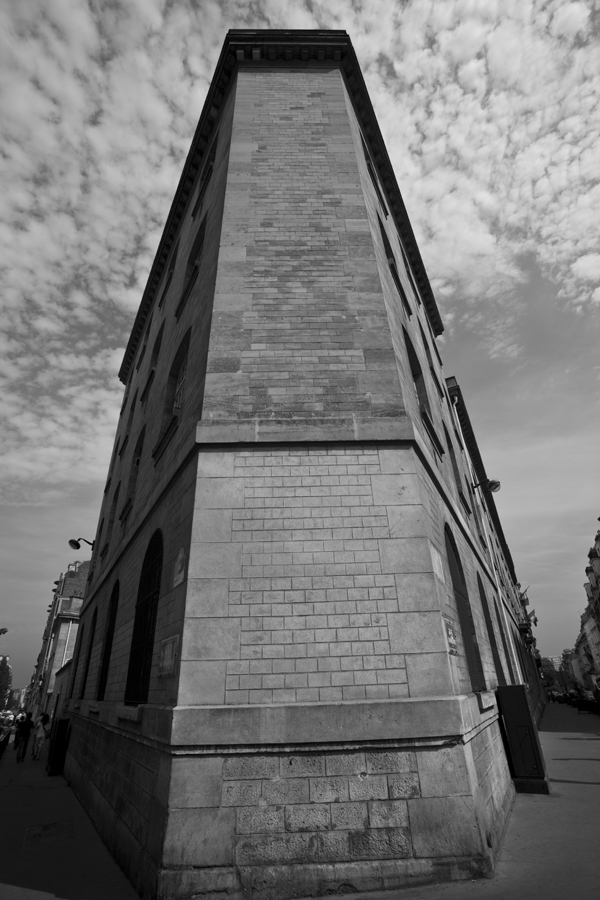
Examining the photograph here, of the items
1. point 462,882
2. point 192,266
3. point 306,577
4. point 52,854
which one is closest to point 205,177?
point 192,266

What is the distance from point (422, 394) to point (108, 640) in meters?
9.00

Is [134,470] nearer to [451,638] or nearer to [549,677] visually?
[451,638]

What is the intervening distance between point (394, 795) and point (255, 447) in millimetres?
3883

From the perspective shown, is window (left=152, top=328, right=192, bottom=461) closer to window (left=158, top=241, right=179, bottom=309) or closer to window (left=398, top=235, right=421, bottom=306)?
window (left=158, top=241, right=179, bottom=309)

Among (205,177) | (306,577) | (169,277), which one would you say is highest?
(205,177)

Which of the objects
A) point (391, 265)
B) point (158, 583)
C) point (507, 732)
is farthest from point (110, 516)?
point (507, 732)

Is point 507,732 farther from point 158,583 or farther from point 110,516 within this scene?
point 110,516

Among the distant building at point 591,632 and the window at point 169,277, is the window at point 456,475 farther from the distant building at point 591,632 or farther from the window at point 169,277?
the distant building at point 591,632

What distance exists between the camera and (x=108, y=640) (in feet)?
35.3

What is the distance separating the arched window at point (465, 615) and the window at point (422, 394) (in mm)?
1924

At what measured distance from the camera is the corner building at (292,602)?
4.21 meters

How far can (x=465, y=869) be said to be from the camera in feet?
13.5

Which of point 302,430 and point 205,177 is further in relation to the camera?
point 205,177

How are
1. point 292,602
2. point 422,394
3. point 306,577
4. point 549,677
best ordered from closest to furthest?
point 292,602 → point 306,577 → point 422,394 → point 549,677
